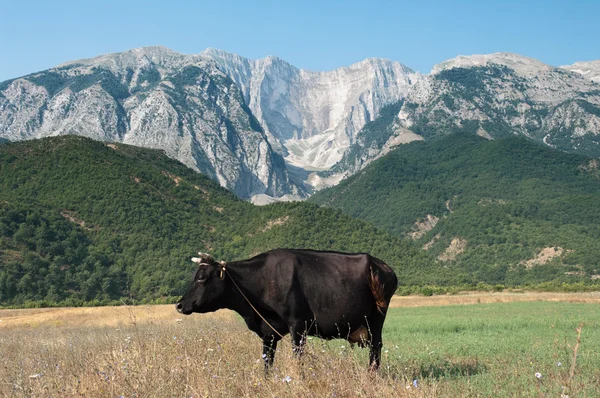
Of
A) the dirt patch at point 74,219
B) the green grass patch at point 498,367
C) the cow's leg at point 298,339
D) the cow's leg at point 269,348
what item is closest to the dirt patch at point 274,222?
the dirt patch at point 74,219

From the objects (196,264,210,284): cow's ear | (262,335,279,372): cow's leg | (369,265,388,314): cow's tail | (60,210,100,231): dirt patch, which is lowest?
(60,210,100,231): dirt patch

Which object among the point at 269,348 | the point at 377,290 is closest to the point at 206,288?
the point at 269,348

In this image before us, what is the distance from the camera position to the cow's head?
10.8 metres

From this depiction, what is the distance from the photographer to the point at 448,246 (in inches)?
7446

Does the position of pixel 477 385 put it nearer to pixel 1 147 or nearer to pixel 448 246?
pixel 1 147

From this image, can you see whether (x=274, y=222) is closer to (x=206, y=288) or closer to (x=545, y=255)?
(x=545, y=255)

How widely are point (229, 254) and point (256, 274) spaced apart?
84801mm

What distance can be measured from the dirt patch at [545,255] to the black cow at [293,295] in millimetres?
147211

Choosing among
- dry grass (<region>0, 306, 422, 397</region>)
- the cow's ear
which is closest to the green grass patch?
dry grass (<region>0, 306, 422, 397</region>)

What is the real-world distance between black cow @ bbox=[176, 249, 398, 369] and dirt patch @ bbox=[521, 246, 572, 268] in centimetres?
14721

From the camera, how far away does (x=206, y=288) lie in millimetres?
10906

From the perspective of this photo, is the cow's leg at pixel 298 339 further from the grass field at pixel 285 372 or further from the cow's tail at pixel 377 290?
the cow's tail at pixel 377 290

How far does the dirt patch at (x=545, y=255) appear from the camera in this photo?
14650 centimetres

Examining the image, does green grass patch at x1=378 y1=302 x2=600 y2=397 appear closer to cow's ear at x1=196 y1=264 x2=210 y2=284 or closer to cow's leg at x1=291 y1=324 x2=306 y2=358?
cow's leg at x1=291 y1=324 x2=306 y2=358
